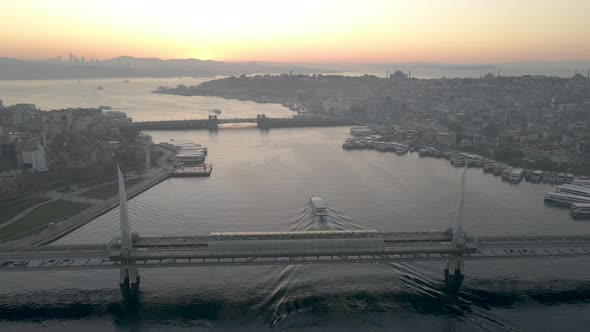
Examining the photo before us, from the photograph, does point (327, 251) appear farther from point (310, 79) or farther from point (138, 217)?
point (310, 79)

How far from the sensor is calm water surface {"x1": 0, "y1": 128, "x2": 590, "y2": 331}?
5961 mm

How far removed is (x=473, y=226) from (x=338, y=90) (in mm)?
34454

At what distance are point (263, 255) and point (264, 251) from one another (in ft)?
0.21

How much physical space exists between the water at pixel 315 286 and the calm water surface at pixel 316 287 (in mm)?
20

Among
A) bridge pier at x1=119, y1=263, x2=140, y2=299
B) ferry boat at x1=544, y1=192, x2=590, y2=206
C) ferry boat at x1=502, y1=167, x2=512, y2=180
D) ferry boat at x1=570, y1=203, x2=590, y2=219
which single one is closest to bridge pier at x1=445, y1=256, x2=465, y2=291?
bridge pier at x1=119, y1=263, x2=140, y2=299

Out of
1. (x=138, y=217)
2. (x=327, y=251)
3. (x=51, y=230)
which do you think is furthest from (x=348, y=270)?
(x=51, y=230)

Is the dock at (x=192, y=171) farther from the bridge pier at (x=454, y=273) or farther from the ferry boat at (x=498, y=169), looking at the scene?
the ferry boat at (x=498, y=169)

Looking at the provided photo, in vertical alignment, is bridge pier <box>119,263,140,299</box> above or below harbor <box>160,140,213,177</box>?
below

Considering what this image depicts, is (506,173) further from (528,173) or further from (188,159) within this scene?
(188,159)

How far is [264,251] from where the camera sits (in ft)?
21.8

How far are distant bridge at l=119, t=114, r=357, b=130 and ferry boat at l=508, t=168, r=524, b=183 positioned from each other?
1311 centimetres

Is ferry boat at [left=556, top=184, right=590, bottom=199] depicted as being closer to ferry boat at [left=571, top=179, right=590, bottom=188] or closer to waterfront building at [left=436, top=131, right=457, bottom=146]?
ferry boat at [left=571, top=179, right=590, bottom=188]

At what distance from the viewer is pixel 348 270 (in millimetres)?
7219

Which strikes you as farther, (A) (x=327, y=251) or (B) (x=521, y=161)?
(B) (x=521, y=161)
